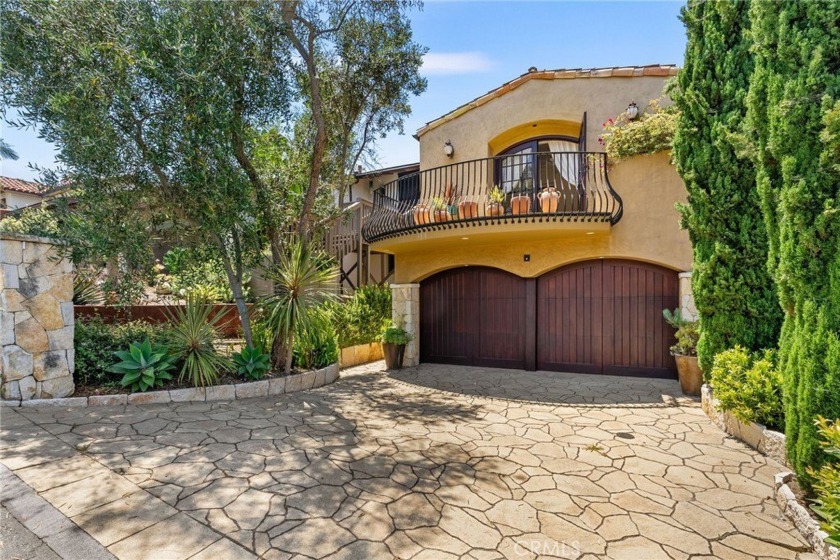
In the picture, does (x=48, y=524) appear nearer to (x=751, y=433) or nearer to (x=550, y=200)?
(x=751, y=433)

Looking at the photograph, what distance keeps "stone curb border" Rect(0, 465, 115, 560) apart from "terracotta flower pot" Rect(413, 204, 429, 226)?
7.40 m

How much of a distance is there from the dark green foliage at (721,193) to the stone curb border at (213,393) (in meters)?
6.99

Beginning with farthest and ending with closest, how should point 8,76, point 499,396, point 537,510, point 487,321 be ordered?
point 487,321 < point 499,396 < point 8,76 < point 537,510

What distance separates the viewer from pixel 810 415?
3.18m

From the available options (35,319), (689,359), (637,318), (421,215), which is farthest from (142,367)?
(637,318)

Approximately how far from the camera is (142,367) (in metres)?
6.43

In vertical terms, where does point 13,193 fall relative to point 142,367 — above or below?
above

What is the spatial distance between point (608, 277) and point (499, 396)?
416 cm

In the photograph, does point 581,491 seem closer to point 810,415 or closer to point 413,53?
point 810,415

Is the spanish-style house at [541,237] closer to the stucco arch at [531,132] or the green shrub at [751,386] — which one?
the stucco arch at [531,132]

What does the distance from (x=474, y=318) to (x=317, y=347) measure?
4186 millimetres

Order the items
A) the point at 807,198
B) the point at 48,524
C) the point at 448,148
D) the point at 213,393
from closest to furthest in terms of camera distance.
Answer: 1. the point at 48,524
2. the point at 807,198
3. the point at 213,393
4. the point at 448,148

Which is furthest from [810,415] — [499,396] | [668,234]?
[668,234]

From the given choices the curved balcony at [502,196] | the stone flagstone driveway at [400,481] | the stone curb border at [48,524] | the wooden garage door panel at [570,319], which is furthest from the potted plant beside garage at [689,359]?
the stone curb border at [48,524]
